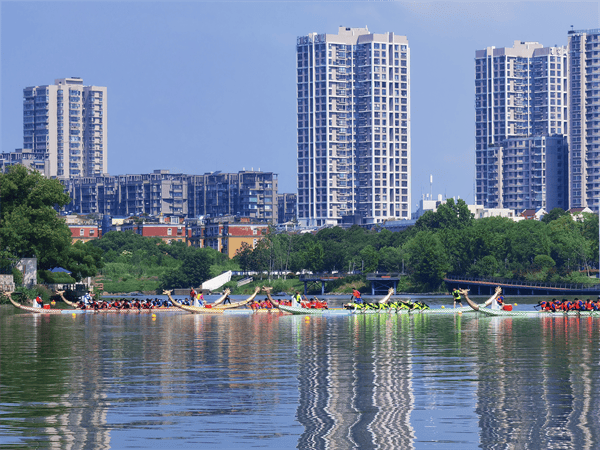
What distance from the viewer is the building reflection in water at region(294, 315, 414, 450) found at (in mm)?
19938

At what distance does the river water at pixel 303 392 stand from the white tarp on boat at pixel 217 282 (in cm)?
14218

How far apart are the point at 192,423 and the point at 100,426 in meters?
1.94

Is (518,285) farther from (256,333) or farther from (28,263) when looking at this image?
(256,333)

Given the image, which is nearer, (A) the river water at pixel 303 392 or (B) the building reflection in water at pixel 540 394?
(B) the building reflection in water at pixel 540 394

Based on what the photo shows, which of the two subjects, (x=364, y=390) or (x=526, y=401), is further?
(x=364, y=390)

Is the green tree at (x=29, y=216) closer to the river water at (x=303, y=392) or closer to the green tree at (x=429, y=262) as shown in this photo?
the river water at (x=303, y=392)

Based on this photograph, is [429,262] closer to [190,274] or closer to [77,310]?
[190,274]

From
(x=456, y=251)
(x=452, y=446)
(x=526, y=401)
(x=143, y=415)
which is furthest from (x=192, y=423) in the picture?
(x=456, y=251)

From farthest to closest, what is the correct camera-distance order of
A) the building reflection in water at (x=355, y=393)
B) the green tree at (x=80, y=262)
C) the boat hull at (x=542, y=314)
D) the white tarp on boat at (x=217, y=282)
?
the white tarp on boat at (x=217, y=282), the green tree at (x=80, y=262), the boat hull at (x=542, y=314), the building reflection in water at (x=355, y=393)

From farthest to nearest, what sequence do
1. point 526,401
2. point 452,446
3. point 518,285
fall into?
point 518,285, point 526,401, point 452,446

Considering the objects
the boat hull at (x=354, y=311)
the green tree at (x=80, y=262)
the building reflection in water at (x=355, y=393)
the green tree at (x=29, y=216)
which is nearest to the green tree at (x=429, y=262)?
the green tree at (x=80, y=262)

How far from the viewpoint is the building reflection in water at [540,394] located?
1980 cm

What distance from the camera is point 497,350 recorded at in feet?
129

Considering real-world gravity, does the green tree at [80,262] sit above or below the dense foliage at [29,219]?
below
